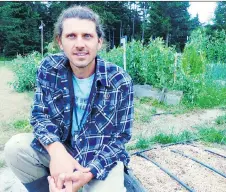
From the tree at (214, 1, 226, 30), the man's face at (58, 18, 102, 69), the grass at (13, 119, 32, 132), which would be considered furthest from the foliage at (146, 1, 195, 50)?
the man's face at (58, 18, 102, 69)

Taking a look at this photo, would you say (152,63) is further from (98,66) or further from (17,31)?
(17,31)

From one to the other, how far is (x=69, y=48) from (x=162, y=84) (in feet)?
17.5

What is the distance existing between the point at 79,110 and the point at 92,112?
0.09 meters

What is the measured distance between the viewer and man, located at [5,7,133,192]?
178 centimetres

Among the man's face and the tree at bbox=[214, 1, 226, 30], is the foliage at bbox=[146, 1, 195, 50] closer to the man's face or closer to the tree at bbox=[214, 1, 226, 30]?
the tree at bbox=[214, 1, 226, 30]

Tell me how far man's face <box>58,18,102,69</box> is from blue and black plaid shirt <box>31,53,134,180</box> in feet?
0.31

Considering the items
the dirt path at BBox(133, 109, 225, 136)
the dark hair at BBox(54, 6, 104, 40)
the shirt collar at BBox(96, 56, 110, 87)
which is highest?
the dark hair at BBox(54, 6, 104, 40)

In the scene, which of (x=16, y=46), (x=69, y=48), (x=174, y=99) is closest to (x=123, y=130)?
(x=69, y=48)

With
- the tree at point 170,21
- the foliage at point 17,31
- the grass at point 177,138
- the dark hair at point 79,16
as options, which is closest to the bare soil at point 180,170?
the grass at point 177,138

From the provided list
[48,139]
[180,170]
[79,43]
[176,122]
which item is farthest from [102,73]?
[176,122]

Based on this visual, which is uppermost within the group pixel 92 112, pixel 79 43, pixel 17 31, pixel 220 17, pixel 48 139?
pixel 220 17

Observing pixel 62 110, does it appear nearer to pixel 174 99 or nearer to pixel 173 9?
pixel 174 99

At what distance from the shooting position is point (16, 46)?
29.8 metres

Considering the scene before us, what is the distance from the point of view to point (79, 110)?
188cm
